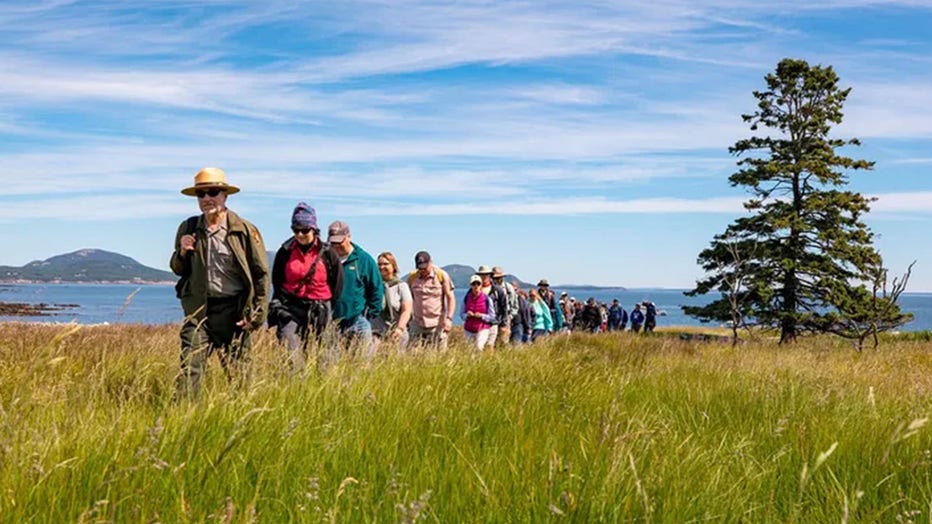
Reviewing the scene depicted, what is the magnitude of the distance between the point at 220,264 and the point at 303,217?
1.15m

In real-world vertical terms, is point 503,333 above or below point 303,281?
below

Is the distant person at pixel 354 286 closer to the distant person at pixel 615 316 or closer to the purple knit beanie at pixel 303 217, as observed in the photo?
the purple knit beanie at pixel 303 217

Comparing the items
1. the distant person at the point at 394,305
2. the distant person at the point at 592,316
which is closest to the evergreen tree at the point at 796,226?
the distant person at the point at 592,316

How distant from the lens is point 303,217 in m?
8.17

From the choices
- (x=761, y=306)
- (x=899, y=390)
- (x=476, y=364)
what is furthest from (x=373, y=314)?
(x=761, y=306)

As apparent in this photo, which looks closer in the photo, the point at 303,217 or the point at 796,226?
the point at 303,217

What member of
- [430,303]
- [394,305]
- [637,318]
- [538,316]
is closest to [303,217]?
[394,305]

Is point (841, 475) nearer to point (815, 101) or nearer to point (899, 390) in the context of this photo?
point (899, 390)

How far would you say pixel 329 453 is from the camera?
12.8 ft

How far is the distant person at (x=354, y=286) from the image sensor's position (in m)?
9.08

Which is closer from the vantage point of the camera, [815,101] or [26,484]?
[26,484]

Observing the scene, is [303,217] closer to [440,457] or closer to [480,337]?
[440,457]

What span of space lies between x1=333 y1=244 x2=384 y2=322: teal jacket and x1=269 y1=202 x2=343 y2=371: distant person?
1.59ft

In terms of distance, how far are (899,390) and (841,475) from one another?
4.87m
